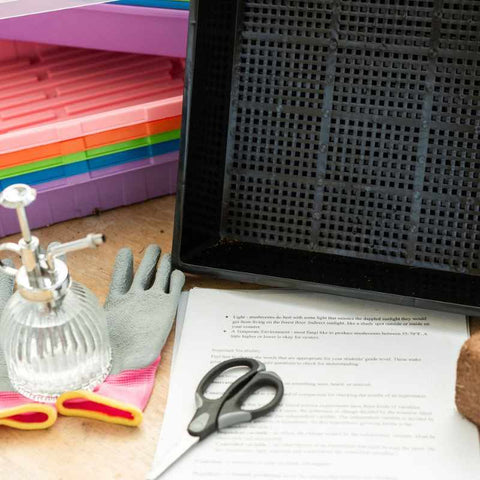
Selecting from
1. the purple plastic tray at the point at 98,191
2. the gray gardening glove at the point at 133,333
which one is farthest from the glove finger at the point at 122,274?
the purple plastic tray at the point at 98,191

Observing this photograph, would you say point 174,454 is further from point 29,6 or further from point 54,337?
point 29,6

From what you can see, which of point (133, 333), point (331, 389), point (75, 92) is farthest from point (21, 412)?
point (75, 92)

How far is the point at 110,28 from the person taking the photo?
79 centimetres

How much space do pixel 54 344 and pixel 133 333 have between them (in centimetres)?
8

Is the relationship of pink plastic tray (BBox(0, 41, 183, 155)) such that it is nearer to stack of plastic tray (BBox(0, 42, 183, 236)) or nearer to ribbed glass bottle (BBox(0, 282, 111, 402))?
stack of plastic tray (BBox(0, 42, 183, 236))

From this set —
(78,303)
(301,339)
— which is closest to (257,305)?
(301,339)

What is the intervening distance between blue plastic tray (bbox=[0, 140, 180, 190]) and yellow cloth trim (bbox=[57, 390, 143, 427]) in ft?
0.85

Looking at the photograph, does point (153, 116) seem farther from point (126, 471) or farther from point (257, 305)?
point (126, 471)

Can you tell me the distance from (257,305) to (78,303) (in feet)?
0.56

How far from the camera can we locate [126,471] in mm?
548

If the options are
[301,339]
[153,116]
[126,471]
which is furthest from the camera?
[153,116]

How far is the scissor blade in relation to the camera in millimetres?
535

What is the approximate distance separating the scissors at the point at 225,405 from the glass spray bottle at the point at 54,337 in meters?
0.09

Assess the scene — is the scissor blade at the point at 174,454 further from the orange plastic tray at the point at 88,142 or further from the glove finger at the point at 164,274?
the orange plastic tray at the point at 88,142
